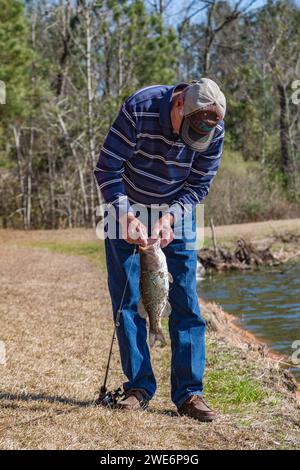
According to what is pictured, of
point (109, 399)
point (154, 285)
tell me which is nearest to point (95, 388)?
point (109, 399)

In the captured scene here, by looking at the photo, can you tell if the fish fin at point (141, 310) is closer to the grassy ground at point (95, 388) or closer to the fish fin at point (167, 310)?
the fish fin at point (167, 310)

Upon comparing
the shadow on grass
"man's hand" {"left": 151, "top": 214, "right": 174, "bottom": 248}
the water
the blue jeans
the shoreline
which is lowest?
the water

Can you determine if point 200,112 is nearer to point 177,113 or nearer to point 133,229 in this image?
point 177,113

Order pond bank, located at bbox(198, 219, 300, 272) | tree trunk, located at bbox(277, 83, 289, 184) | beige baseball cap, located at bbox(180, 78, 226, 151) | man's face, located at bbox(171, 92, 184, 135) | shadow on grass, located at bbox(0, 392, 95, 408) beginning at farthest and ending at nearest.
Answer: tree trunk, located at bbox(277, 83, 289, 184), pond bank, located at bbox(198, 219, 300, 272), shadow on grass, located at bbox(0, 392, 95, 408), man's face, located at bbox(171, 92, 184, 135), beige baseball cap, located at bbox(180, 78, 226, 151)

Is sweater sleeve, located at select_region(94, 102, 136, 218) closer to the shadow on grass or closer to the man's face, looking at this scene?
the man's face

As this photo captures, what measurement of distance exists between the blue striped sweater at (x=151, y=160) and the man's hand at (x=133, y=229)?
74mm

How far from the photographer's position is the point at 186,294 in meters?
4.90

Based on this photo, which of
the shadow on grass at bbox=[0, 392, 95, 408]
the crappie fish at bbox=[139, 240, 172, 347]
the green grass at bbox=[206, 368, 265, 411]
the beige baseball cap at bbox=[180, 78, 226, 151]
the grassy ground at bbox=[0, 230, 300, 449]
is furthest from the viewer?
the green grass at bbox=[206, 368, 265, 411]

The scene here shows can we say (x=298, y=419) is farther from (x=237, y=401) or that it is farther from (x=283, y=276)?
(x=283, y=276)

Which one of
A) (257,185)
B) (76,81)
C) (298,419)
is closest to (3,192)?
(76,81)

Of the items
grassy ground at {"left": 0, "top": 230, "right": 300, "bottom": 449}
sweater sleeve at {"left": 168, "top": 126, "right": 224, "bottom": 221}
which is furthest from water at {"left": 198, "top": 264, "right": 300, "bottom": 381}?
sweater sleeve at {"left": 168, "top": 126, "right": 224, "bottom": 221}

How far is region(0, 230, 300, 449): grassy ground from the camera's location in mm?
4234

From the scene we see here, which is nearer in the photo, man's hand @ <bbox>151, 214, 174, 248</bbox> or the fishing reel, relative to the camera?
man's hand @ <bbox>151, 214, 174, 248</bbox>

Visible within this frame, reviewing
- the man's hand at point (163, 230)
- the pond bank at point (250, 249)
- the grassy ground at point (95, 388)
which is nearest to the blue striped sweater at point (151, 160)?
the man's hand at point (163, 230)
